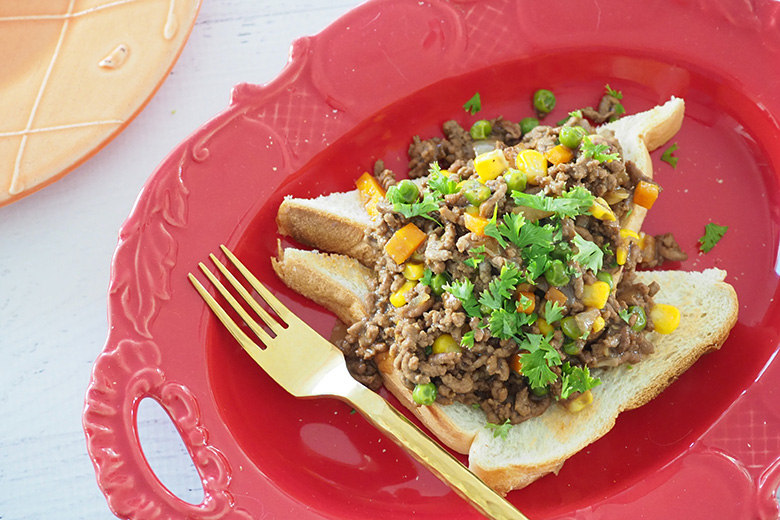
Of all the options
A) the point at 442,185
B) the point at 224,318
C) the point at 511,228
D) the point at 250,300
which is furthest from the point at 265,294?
the point at 511,228

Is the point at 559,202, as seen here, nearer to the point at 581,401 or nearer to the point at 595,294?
the point at 595,294

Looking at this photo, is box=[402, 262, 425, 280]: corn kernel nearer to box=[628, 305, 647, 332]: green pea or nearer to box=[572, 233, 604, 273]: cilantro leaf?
box=[572, 233, 604, 273]: cilantro leaf

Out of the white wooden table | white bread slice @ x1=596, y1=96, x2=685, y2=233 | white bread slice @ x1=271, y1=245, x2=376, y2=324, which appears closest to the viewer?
white bread slice @ x1=271, y1=245, x2=376, y2=324

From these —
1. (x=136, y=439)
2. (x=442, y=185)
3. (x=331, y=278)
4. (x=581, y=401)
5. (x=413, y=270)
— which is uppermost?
(x=442, y=185)

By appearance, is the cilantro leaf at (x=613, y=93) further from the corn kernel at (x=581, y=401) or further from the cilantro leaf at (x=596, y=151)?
the corn kernel at (x=581, y=401)

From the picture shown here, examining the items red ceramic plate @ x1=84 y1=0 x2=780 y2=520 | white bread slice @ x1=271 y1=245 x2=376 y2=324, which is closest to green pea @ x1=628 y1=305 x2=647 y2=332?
red ceramic plate @ x1=84 y1=0 x2=780 y2=520
